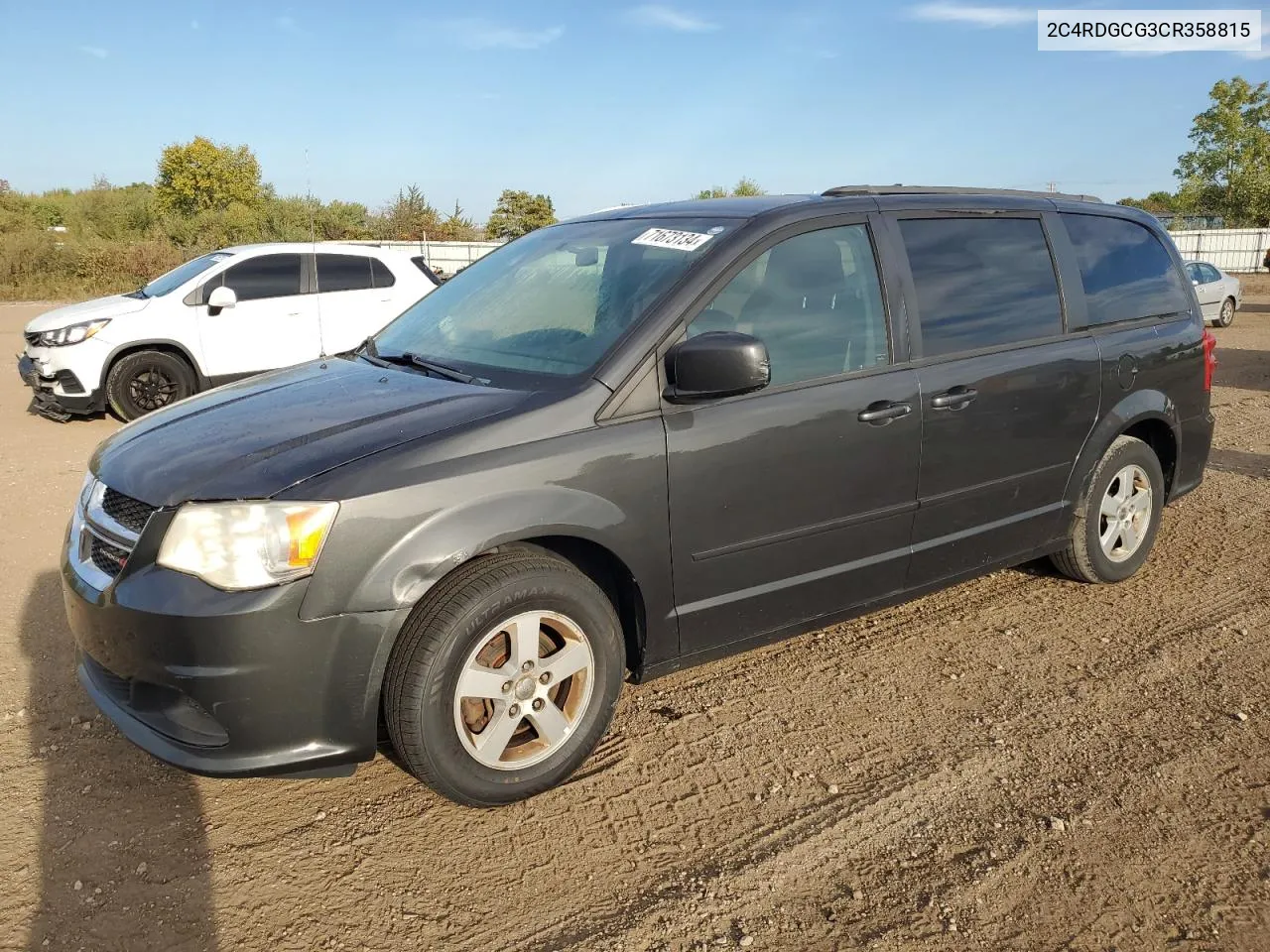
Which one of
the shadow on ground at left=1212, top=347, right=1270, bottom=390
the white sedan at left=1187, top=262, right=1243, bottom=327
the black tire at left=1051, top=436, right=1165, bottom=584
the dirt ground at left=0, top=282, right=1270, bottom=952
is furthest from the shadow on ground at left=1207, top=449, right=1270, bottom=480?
the white sedan at left=1187, top=262, right=1243, bottom=327

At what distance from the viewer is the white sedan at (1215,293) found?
18.1 metres

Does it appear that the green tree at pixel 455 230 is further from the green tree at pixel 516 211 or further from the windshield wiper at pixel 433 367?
the windshield wiper at pixel 433 367

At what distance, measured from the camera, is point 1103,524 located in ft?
14.9

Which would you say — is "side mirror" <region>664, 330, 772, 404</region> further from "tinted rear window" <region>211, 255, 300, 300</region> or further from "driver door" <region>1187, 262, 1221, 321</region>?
"driver door" <region>1187, 262, 1221, 321</region>

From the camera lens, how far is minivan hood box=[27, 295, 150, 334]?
8.84 meters

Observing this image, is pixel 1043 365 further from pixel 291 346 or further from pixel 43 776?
pixel 291 346

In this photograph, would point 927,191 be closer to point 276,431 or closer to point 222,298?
point 276,431

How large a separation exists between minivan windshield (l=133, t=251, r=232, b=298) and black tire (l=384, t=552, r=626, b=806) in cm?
801

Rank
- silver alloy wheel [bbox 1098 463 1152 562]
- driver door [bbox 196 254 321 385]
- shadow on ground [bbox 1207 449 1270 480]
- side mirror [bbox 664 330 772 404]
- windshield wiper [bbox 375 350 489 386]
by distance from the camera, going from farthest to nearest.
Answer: driver door [bbox 196 254 321 385]
shadow on ground [bbox 1207 449 1270 480]
silver alloy wheel [bbox 1098 463 1152 562]
windshield wiper [bbox 375 350 489 386]
side mirror [bbox 664 330 772 404]

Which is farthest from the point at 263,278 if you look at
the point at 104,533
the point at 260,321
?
the point at 104,533

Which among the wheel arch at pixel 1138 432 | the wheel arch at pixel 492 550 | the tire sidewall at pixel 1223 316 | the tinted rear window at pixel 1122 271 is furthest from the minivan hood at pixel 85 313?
the tire sidewall at pixel 1223 316

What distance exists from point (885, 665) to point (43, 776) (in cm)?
306

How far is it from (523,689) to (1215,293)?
19.9 m

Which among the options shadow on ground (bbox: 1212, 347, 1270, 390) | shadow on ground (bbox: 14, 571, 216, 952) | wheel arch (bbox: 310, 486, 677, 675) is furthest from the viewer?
shadow on ground (bbox: 1212, 347, 1270, 390)
